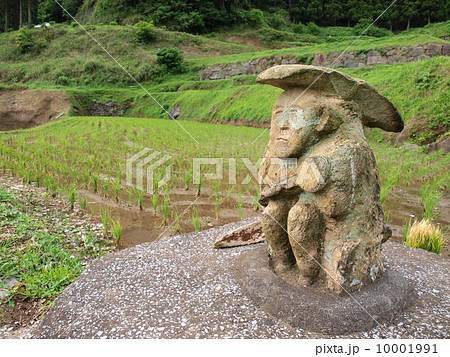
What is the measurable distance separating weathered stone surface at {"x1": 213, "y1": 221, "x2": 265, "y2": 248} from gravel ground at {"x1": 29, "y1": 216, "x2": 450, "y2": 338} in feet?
0.37

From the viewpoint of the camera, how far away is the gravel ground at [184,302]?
7.50ft

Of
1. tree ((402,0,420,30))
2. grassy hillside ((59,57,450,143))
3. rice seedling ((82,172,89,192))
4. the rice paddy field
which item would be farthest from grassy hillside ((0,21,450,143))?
rice seedling ((82,172,89,192))

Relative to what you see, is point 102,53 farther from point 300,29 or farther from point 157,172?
point 157,172

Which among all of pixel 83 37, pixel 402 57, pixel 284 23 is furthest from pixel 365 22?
pixel 83 37

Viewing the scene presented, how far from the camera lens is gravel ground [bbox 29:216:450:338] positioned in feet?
7.50

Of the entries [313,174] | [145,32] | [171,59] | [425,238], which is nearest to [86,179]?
[313,174]

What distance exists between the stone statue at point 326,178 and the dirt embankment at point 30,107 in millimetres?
20529

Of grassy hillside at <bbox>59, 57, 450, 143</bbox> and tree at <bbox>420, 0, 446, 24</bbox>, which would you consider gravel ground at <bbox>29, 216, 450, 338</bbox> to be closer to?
grassy hillside at <bbox>59, 57, 450, 143</bbox>

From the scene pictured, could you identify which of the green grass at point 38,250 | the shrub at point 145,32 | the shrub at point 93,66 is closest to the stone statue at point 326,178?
the green grass at point 38,250

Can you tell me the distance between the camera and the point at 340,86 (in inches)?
103

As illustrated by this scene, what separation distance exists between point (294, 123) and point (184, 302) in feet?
5.39

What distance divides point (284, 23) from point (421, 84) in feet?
107

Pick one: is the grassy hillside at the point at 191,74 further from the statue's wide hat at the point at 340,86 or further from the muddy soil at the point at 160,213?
the statue's wide hat at the point at 340,86

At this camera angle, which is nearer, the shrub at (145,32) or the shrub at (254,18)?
the shrub at (145,32)
